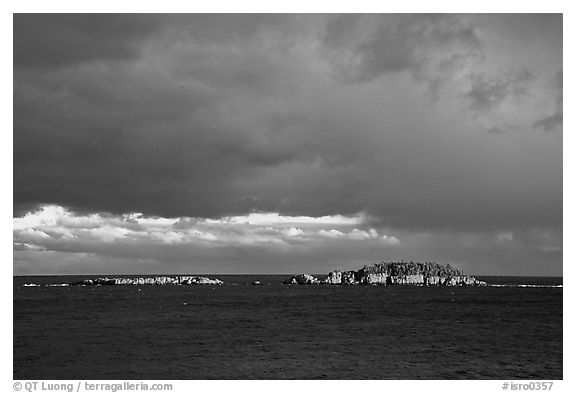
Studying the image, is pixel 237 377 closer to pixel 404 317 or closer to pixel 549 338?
pixel 549 338

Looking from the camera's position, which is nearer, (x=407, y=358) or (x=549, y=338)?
(x=407, y=358)

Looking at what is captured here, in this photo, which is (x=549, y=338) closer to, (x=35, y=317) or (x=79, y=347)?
(x=79, y=347)

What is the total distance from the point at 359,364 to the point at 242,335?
2293 cm

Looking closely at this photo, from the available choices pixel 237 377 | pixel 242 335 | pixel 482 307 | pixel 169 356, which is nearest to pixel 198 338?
pixel 242 335

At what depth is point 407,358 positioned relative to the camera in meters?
57.7

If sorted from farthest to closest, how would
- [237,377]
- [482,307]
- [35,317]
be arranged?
[482,307]
[35,317]
[237,377]

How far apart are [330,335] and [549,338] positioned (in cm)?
3198

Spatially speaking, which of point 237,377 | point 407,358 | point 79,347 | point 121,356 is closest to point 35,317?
point 79,347

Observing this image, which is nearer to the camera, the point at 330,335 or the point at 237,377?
the point at 237,377
